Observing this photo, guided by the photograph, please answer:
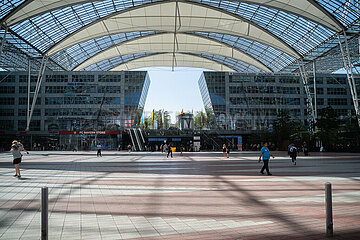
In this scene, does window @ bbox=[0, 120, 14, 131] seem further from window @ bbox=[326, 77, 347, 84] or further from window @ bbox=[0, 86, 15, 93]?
window @ bbox=[326, 77, 347, 84]

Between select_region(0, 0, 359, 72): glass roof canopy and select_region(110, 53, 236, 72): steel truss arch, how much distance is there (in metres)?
5.81

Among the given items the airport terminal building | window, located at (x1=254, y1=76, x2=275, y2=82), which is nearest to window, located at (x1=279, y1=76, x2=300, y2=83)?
window, located at (x1=254, y1=76, x2=275, y2=82)

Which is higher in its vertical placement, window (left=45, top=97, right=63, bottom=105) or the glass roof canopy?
the glass roof canopy

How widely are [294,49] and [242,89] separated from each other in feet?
64.0

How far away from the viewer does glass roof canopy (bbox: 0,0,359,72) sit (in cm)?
3903

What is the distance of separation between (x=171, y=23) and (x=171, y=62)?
2609 cm

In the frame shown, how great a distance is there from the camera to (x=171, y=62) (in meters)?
75.9

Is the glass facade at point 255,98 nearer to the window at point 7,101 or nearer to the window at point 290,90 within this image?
the window at point 290,90

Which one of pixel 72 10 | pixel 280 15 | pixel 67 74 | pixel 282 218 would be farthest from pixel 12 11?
pixel 282 218

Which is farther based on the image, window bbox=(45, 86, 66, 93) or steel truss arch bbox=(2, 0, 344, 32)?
window bbox=(45, 86, 66, 93)

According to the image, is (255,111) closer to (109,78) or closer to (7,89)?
(109,78)

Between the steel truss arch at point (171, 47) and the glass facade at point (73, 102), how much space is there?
481 cm

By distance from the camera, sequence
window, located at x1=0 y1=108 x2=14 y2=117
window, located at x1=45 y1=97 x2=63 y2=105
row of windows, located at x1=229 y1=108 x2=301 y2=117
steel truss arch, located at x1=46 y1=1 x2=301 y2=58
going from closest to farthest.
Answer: steel truss arch, located at x1=46 y1=1 x2=301 y2=58, window, located at x1=0 y1=108 x2=14 y2=117, window, located at x1=45 y1=97 x2=63 y2=105, row of windows, located at x1=229 y1=108 x2=301 y2=117

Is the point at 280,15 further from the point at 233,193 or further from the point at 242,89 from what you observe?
the point at 233,193
